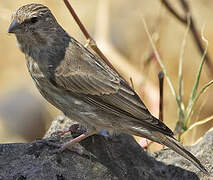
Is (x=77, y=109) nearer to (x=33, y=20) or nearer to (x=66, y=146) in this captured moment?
(x=66, y=146)

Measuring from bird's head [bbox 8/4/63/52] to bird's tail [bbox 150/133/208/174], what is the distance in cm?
155

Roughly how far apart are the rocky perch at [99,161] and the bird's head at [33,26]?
93cm

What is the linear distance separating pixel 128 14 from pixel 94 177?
607 centimetres

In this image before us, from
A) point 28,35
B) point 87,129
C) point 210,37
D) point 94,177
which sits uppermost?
point 210,37

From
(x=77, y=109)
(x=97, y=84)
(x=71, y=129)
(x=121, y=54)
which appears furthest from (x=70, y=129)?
(x=121, y=54)

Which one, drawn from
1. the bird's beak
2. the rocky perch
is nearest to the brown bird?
the bird's beak

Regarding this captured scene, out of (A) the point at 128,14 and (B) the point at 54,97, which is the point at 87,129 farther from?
(A) the point at 128,14

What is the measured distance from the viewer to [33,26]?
5762 mm

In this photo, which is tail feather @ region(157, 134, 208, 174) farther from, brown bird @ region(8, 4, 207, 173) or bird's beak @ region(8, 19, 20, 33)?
bird's beak @ region(8, 19, 20, 33)

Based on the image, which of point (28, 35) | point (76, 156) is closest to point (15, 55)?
point (28, 35)

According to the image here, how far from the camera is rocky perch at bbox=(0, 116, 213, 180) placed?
16.7 feet

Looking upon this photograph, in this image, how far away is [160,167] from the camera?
580 cm

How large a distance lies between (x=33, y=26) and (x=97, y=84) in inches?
34.1

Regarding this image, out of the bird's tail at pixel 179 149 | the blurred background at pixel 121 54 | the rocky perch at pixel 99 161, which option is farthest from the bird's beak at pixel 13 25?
the blurred background at pixel 121 54
